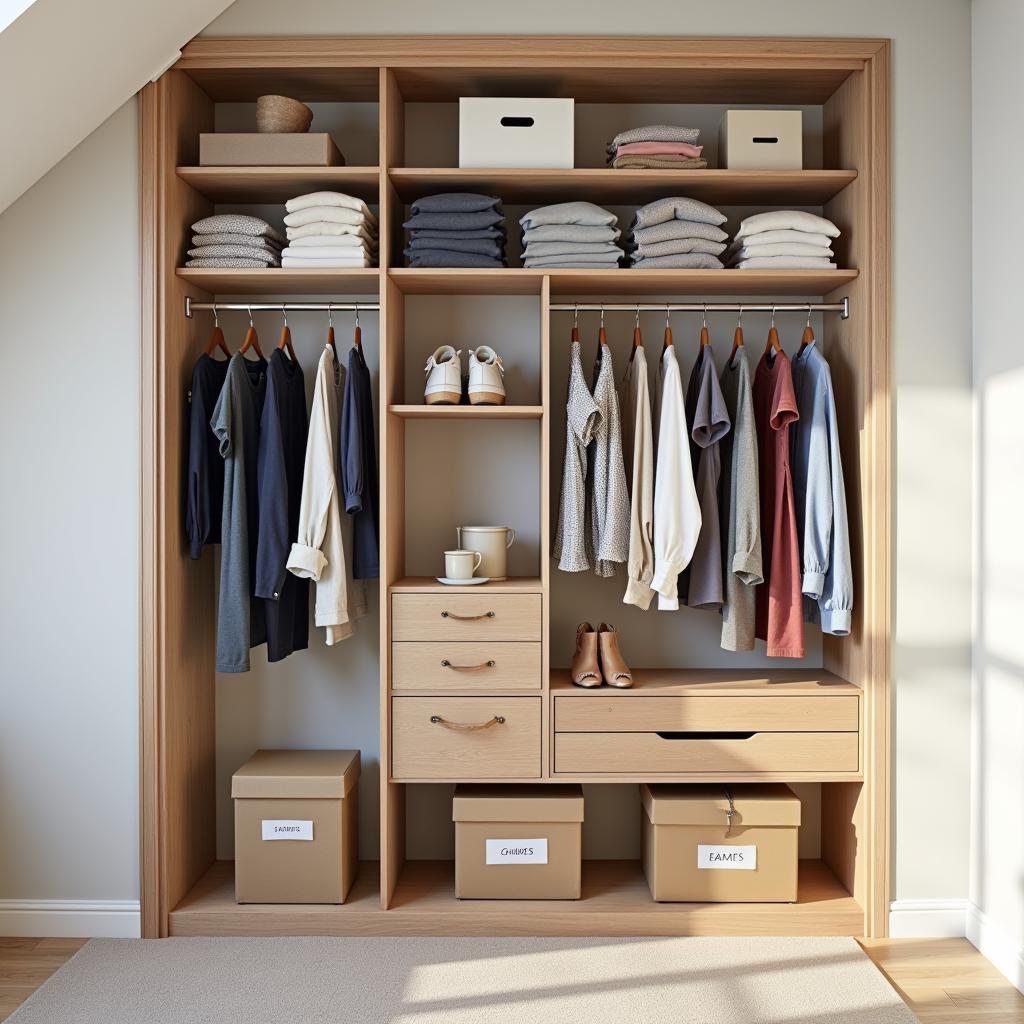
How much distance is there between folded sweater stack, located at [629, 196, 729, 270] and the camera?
9.18 ft

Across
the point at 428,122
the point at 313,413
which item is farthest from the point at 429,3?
the point at 313,413

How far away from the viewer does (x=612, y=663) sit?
2.81 metres

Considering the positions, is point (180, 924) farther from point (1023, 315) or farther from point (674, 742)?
point (1023, 315)

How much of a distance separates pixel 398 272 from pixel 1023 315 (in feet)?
5.58

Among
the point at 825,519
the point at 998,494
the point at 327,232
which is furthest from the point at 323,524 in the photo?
the point at 998,494

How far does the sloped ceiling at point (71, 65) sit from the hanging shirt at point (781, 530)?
6.39 ft

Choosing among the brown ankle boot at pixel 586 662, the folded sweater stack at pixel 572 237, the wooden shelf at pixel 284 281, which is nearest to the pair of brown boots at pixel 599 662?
the brown ankle boot at pixel 586 662

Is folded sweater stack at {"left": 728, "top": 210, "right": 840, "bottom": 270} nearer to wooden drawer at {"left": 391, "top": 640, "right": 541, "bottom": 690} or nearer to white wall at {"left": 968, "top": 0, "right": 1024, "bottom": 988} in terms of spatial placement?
white wall at {"left": 968, "top": 0, "right": 1024, "bottom": 988}

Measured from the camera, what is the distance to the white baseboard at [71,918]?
2738mm

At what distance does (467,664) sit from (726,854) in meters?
0.95

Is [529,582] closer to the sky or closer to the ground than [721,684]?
closer to the sky

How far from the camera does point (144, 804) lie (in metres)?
2.73

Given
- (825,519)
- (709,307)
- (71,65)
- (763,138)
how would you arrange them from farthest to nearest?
(709,307)
(763,138)
(825,519)
(71,65)

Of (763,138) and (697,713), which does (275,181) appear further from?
(697,713)
